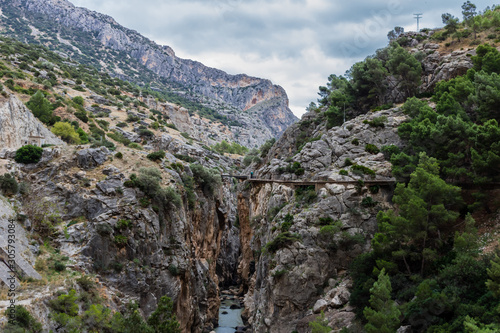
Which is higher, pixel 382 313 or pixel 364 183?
pixel 364 183

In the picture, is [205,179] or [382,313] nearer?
[382,313]

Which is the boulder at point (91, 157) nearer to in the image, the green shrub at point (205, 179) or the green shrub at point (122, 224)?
the green shrub at point (122, 224)

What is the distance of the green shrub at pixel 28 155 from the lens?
3534cm

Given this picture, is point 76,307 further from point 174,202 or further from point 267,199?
point 267,199

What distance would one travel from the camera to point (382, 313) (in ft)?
68.6

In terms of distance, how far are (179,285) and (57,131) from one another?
32269mm

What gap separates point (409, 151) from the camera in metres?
38.8

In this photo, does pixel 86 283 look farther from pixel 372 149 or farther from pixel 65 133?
pixel 372 149

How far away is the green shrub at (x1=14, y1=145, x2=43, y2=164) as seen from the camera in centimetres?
3534

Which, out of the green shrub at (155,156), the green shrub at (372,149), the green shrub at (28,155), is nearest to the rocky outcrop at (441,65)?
the green shrub at (372,149)

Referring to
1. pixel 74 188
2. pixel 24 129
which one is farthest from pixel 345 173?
pixel 24 129

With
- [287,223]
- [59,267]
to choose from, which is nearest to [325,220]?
[287,223]

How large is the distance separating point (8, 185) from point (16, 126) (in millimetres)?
12512

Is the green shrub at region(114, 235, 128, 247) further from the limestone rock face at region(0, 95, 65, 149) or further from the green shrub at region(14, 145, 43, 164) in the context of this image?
the limestone rock face at region(0, 95, 65, 149)
